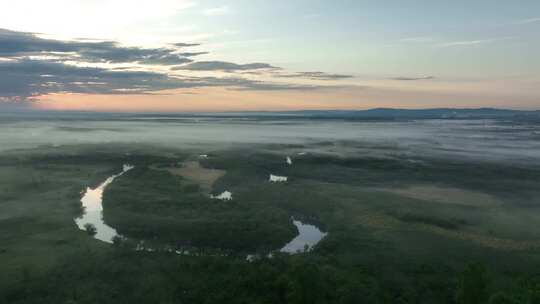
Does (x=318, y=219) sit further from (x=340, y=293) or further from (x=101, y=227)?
(x=101, y=227)

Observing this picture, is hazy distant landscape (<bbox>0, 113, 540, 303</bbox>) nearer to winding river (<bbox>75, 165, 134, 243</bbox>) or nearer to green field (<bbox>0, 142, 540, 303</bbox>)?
green field (<bbox>0, 142, 540, 303</bbox>)

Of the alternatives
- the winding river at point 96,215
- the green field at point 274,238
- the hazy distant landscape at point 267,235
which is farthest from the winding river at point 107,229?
the green field at point 274,238

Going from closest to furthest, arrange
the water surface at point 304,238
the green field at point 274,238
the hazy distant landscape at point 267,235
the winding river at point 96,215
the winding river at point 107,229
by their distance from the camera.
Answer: the green field at point 274,238
the hazy distant landscape at point 267,235
the water surface at point 304,238
the winding river at point 107,229
the winding river at point 96,215

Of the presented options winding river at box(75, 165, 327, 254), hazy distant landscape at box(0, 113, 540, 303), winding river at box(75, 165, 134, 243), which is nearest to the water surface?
winding river at box(75, 165, 327, 254)

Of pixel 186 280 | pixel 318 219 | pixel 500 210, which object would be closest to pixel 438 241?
pixel 318 219

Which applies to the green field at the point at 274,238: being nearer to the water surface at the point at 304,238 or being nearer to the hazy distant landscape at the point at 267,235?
the hazy distant landscape at the point at 267,235

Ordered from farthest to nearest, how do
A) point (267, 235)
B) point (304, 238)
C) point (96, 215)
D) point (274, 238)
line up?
point (96, 215) → point (304, 238) → point (267, 235) → point (274, 238)

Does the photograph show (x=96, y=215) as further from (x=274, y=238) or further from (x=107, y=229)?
(x=274, y=238)

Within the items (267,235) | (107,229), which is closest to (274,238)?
(267,235)
